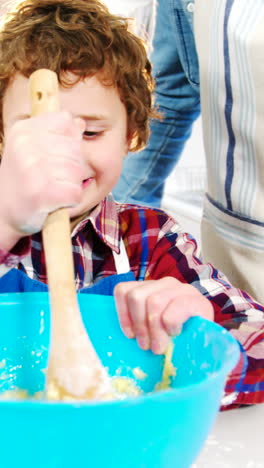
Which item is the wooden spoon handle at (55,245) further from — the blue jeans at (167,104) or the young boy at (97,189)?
the blue jeans at (167,104)

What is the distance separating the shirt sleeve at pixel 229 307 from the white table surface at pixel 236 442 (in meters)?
0.02

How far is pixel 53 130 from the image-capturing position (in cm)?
51

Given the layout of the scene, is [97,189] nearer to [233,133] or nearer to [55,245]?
[233,133]

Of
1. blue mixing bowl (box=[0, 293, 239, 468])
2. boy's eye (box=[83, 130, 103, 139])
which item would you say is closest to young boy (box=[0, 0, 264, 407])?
boy's eye (box=[83, 130, 103, 139])

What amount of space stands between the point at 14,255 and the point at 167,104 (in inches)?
32.3

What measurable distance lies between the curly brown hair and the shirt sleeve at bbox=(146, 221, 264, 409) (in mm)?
202

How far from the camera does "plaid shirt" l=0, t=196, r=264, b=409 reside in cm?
73

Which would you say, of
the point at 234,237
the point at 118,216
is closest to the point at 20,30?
the point at 118,216

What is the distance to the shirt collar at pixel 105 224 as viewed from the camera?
2.76ft

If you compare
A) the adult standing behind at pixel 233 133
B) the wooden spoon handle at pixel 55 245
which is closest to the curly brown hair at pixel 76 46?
the adult standing behind at pixel 233 133

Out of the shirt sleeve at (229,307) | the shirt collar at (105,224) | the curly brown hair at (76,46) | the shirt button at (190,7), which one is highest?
the shirt button at (190,7)

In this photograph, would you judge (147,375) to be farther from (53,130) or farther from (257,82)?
(257,82)

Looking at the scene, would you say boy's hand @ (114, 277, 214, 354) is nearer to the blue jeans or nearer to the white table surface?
the white table surface

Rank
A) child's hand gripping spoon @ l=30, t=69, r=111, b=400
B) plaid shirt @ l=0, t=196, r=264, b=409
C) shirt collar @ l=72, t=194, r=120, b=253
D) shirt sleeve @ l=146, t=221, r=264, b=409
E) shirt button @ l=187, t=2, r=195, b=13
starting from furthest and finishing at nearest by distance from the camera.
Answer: shirt button @ l=187, t=2, r=195, b=13 < shirt collar @ l=72, t=194, r=120, b=253 < plaid shirt @ l=0, t=196, r=264, b=409 < shirt sleeve @ l=146, t=221, r=264, b=409 < child's hand gripping spoon @ l=30, t=69, r=111, b=400
